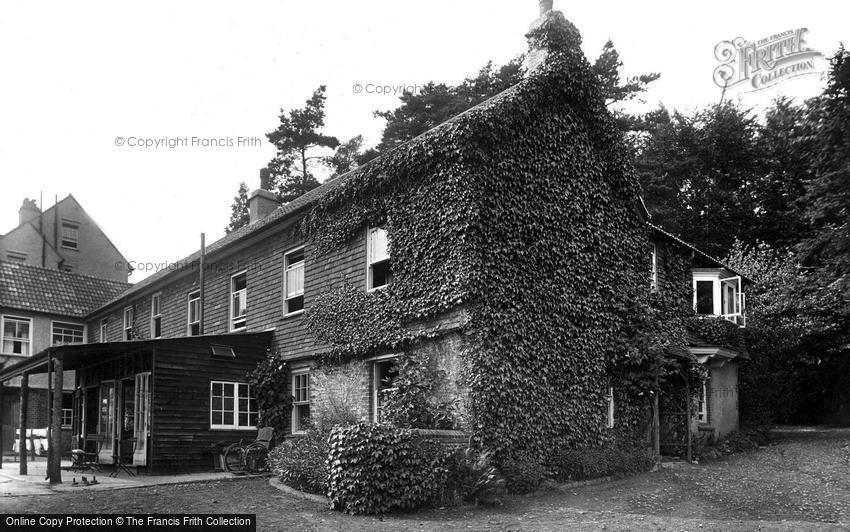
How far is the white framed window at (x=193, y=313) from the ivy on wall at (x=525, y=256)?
23.3 ft

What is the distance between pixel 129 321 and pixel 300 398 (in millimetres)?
13431

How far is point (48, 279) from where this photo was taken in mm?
32781

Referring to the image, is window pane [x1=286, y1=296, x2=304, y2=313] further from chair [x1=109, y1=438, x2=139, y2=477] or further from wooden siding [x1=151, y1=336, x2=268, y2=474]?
chair [x1=109, y1=438, x2=139, y2=477]

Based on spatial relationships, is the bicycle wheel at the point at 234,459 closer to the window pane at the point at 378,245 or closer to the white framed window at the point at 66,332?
the window pane at the point at 378,245

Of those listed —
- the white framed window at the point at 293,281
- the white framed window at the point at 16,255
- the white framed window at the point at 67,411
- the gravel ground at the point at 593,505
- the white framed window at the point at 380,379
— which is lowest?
the white framed window at the point at 67,411

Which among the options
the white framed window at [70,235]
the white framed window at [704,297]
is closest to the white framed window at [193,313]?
the white framed window at [704,297]

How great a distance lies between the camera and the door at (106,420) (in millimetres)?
18797

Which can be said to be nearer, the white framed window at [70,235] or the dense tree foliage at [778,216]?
the dense tree foliage at [778,216]

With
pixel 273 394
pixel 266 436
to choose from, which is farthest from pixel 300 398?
pixel 266 436

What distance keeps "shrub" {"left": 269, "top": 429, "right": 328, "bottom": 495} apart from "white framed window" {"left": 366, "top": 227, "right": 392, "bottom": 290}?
12.2 ft

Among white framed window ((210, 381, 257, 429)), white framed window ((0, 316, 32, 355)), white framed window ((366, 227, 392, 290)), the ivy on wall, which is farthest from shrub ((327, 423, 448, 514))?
white framed window ((0, 316, 32, 355))

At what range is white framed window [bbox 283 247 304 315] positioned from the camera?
61.0 ft

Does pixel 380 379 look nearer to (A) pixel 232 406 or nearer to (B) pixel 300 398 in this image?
(B) pixel 300 398

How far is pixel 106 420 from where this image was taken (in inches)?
803
